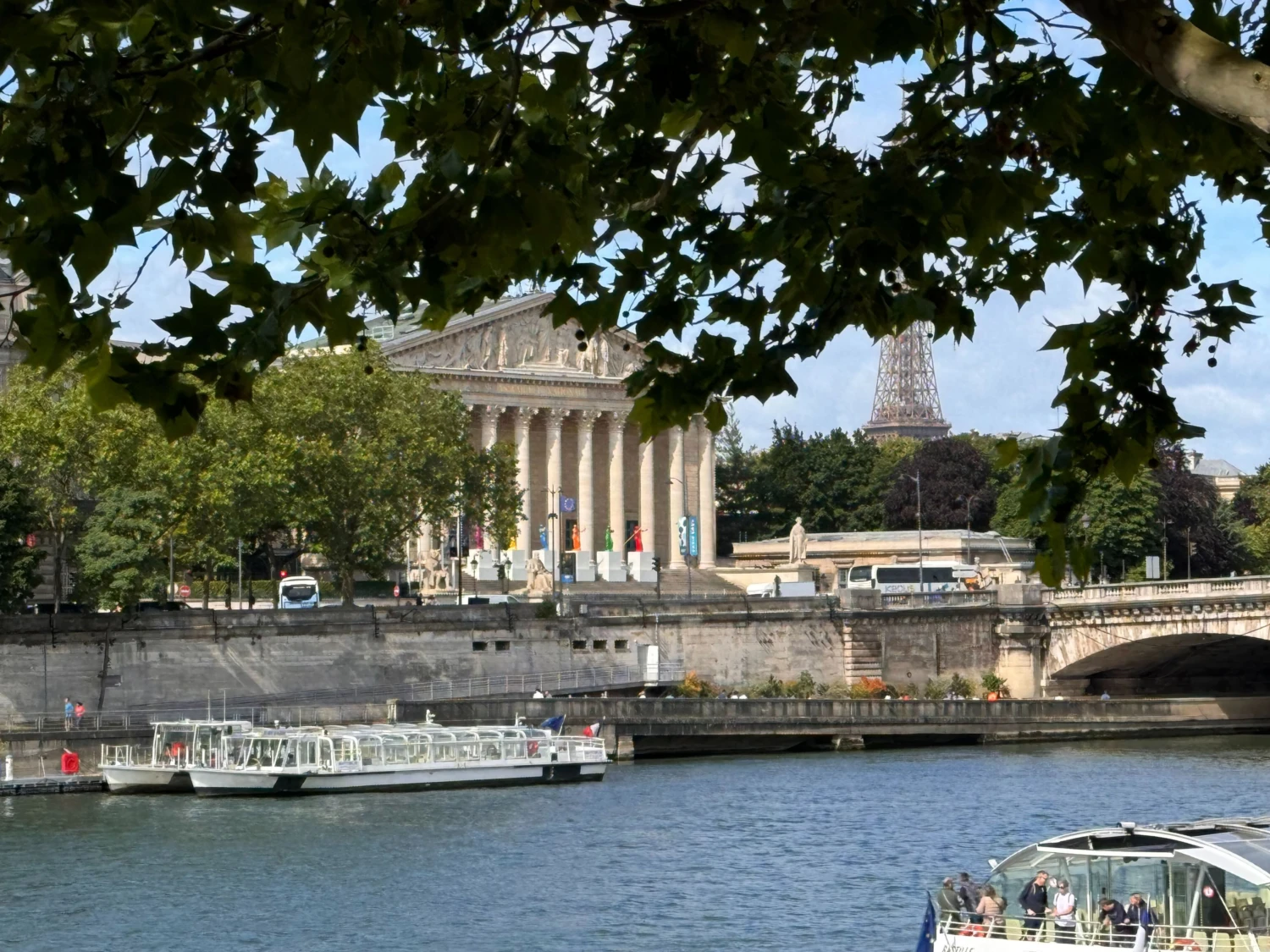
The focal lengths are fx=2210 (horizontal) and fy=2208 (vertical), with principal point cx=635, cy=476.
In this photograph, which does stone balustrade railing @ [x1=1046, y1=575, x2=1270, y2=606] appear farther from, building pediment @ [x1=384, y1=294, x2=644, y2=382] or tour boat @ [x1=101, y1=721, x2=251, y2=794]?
tour boat @ [x1=101, y1=721, x2=251, y2=794]

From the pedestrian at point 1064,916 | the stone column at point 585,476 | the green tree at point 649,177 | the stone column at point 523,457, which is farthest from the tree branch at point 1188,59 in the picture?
the stone column at point 585,476

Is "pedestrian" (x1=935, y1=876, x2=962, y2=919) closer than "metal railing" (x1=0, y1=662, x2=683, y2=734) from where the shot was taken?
Yes

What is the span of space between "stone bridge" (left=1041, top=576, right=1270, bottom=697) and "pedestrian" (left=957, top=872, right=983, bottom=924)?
40937mm

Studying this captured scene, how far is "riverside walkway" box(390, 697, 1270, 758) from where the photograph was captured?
5859 centimetres

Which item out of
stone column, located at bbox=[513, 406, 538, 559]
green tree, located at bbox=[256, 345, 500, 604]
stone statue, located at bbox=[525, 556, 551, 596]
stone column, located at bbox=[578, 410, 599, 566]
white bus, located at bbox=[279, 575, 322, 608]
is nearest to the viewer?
green tree, located at bbox=[256, 345, 500, 604]

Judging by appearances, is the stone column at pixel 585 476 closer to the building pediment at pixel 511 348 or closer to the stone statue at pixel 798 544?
the building pediment at pixel 511 348

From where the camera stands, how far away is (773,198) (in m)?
9.70

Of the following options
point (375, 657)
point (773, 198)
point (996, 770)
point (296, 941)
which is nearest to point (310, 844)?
point (296, 941)

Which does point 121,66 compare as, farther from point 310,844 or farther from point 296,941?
point 310,844

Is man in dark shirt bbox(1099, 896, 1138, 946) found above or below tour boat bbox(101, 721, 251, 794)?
below

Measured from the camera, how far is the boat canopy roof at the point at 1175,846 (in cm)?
2520

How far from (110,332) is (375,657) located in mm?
59055

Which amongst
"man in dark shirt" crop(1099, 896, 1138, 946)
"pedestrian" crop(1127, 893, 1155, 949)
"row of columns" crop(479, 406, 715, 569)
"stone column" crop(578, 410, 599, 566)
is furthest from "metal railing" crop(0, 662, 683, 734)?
"pedestrian" crop(1127, 893, 1155, 949)

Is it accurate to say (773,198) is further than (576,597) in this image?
No
